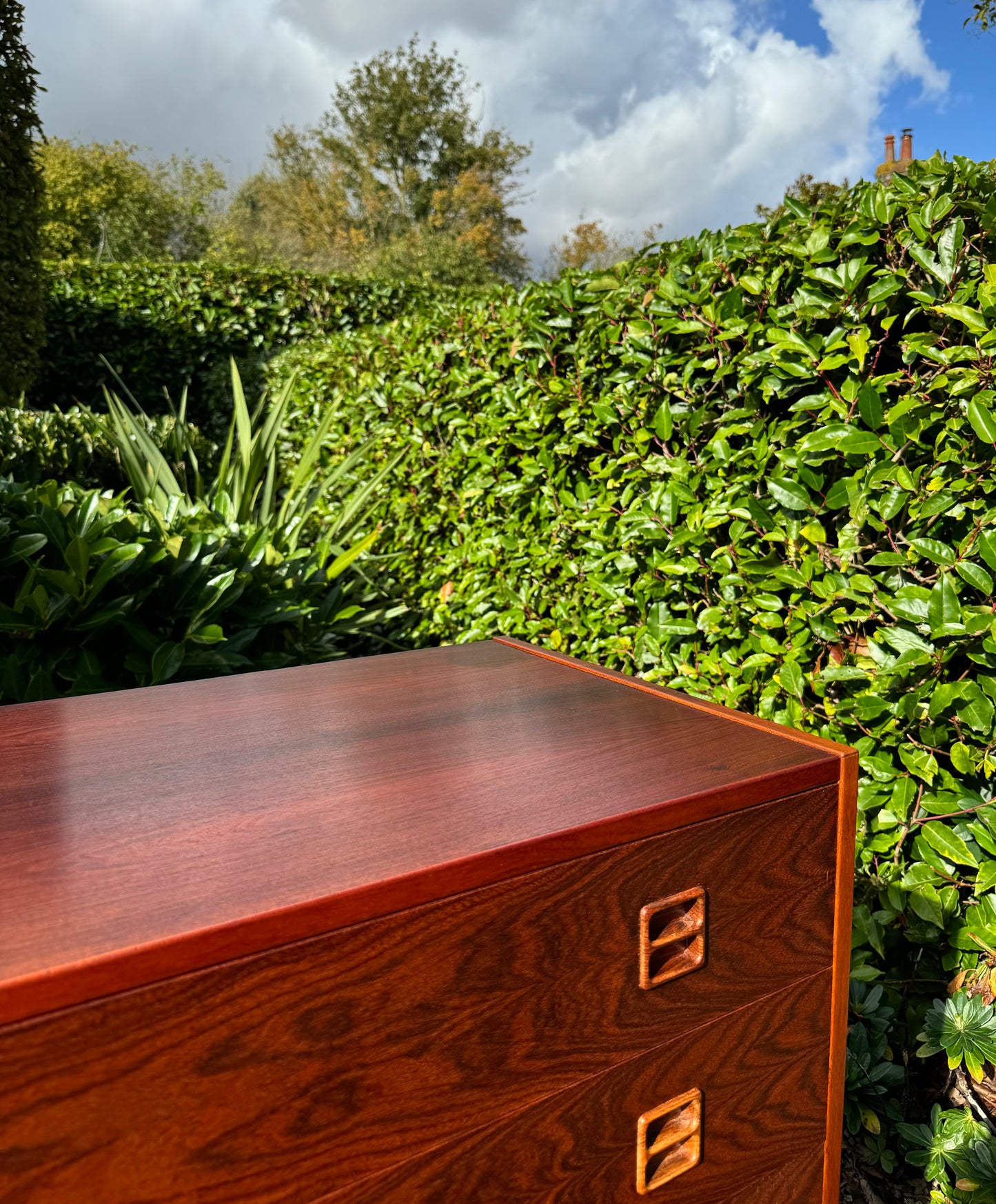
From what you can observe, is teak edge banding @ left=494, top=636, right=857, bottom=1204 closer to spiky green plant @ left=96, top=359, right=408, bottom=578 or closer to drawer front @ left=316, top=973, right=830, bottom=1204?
drawer front @ left=316, top=973, right=830, bottom=1204

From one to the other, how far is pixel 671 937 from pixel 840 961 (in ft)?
1.00

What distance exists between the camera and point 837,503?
1.45m

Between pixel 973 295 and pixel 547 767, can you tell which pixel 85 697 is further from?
pixel 973 295

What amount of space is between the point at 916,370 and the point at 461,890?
1.27m

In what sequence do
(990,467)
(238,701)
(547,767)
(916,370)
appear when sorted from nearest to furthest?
1. (547,767)
2. (238,701)
3. (990,467)
4. (916,370)

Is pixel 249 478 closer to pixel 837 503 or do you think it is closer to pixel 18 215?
pixel 837 503

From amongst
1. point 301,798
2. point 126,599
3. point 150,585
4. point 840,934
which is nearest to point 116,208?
point 150,585

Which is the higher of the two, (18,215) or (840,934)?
(18,215)

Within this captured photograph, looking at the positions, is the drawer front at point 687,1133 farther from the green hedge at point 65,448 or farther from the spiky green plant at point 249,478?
the green hedge at point 65,448

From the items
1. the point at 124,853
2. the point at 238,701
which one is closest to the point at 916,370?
the point at 238,701

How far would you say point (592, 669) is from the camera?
126 centimetres

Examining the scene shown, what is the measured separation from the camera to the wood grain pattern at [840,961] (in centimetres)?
89

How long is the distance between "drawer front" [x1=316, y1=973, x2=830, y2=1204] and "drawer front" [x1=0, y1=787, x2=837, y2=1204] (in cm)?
2

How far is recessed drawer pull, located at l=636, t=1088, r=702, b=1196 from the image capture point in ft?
2.49
